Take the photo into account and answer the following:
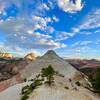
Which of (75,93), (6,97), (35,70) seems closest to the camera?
(75,93)

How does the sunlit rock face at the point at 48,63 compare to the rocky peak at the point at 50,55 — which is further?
the rocky peak at the point at 50,55

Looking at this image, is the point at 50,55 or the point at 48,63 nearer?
the point at 48,63

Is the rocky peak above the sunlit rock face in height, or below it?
above

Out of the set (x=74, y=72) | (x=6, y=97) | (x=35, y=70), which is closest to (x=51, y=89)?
(x=6, y=97)

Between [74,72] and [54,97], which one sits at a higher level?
[74,72]

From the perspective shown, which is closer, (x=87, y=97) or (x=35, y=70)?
(x=87, y=97)

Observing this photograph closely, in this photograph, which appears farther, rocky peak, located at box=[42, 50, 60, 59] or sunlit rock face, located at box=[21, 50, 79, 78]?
rocky peak, located at box=[42, 50, 60, 59]

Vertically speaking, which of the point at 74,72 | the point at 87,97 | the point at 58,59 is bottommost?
the point at 87,97

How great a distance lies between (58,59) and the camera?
7838 centimetres

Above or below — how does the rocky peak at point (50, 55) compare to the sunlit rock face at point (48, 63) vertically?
above

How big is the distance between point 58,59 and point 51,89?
34.7 m

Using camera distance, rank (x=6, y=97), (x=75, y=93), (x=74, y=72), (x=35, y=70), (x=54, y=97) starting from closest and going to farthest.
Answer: (x=54, y=97)
(x=75, y=93)
(x=6, y=97)
(x=74, y=72)
(x=35, y=70)

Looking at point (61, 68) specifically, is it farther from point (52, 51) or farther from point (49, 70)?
point (49, 70)

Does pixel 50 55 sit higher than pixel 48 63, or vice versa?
pixel 50 55
